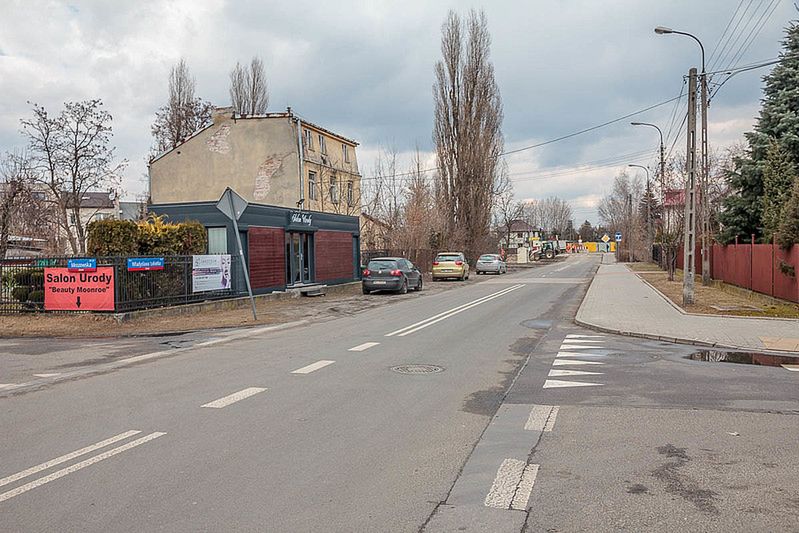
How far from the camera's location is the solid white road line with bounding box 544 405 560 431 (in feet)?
21.4

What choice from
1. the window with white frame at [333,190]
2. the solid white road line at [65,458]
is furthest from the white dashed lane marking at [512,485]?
the window with white frame at [333,190]

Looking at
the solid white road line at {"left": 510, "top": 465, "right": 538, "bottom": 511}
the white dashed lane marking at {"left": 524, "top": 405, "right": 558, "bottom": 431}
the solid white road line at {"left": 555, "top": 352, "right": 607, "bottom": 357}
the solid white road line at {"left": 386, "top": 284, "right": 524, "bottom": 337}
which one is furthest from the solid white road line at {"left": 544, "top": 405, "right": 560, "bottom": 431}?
the solid white road line at {"left": 386, "top": 284, "right": 524, "bottom": 337}

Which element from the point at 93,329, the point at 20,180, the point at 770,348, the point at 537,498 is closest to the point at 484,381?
the point at 537,498

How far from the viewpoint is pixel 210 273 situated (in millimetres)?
20812

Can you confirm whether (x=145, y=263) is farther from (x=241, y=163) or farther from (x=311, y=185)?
(x=311, y=185)

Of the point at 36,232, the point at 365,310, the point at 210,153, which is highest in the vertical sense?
the point at 210,153

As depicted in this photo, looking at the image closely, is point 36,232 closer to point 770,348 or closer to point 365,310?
point 365,310

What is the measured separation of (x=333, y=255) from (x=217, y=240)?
25.6 feet

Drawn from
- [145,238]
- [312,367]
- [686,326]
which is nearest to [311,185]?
[145,238]

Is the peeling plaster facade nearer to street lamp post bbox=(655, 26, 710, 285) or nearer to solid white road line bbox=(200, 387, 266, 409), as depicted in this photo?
street lamp post bbox=(655, 26, 710, 285)

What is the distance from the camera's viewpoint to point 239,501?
4.52 m

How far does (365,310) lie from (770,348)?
1182 centimetres

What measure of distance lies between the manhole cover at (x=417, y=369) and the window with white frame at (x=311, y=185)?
3142cm

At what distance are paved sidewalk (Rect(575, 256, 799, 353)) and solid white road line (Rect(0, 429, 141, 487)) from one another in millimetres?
10262
